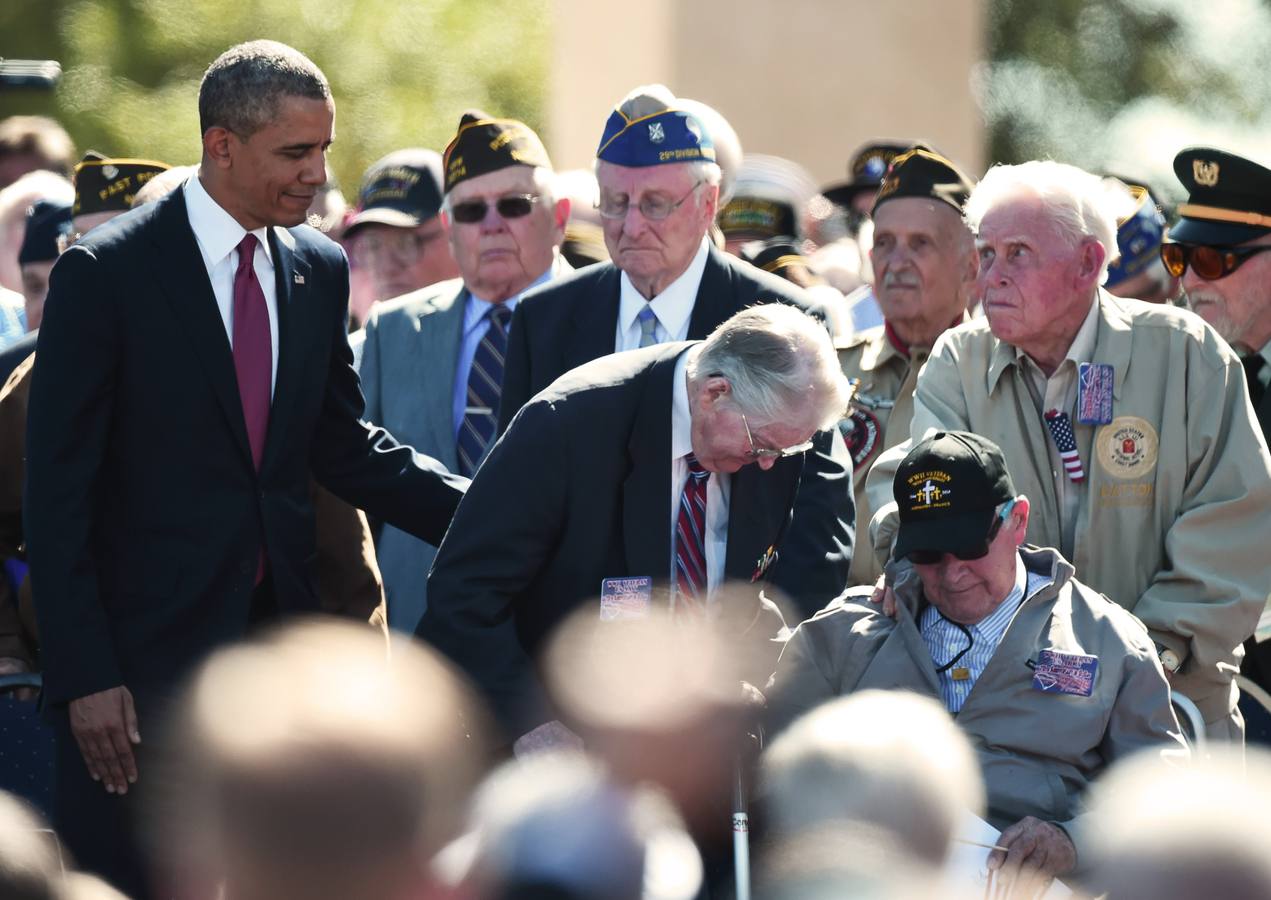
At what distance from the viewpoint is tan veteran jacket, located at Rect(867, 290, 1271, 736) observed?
15.1 ft

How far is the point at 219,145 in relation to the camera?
13.5 ft

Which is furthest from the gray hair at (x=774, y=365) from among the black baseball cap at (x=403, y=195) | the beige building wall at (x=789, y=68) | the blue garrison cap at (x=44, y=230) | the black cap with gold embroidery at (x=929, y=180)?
the beige building wall at (x=789, y=68)

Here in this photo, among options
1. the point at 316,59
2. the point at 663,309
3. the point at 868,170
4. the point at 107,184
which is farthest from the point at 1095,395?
the point at 316,59

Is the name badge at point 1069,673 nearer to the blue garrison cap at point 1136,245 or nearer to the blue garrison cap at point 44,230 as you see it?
the blue garrison cap at point 1136,245

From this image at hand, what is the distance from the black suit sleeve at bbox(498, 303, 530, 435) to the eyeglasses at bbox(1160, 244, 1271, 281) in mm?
1960

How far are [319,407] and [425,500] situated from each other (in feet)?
1.43

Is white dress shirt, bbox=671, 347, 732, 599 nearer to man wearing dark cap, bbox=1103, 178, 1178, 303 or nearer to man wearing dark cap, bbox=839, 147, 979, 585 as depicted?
man wearing dark cap, bbox=839, 147, 979, 585

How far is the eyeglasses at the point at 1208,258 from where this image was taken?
545 centimetres

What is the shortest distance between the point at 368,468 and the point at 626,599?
899 millimetres

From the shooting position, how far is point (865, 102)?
21.7 meters

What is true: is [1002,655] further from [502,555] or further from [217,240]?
[217,240]

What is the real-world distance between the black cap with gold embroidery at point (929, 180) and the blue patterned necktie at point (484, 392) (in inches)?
52.2

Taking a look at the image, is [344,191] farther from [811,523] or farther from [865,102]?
[811,523]

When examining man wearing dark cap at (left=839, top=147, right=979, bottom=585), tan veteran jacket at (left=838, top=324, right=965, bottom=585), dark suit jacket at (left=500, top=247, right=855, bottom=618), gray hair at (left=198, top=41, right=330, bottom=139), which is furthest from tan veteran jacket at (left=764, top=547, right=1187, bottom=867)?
gray hair at (left=198, top=41, right=330, bottom=139)
